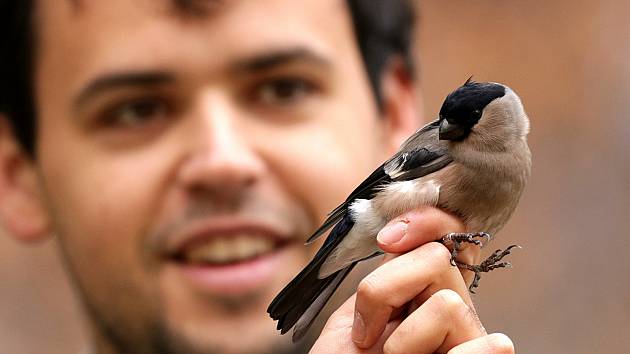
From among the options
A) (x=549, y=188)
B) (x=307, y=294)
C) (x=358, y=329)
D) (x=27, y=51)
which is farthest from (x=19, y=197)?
(x=549, y=188)

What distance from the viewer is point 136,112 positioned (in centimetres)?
243

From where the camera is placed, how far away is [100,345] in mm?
2768

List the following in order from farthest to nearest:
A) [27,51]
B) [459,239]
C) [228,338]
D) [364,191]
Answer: [27,51] < [228,338] < [364,191] < [459,239]

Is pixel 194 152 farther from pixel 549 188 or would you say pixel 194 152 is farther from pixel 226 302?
pixel 549 188

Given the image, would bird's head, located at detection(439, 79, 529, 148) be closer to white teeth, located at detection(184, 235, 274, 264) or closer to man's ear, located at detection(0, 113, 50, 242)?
white teeth, located at detection(184, 235, 274, 264)

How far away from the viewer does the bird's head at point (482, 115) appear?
1.72m

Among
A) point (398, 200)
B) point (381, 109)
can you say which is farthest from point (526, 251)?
point (398, 200)

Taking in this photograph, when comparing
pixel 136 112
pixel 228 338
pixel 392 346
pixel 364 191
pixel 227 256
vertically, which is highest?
pixel 136 112

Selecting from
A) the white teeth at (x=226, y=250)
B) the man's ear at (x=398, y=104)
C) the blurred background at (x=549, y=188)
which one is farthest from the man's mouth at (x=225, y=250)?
the blurred background at (x=549, y=188)

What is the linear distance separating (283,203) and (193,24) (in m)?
0.47

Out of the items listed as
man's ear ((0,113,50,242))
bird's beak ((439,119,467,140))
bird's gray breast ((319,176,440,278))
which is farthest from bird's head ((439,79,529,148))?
man's ear ((0,113,50,242))

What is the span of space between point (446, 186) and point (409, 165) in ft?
0.38

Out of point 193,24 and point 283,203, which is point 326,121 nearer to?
point 283,203

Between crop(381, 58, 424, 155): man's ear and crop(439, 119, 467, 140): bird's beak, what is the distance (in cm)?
101
